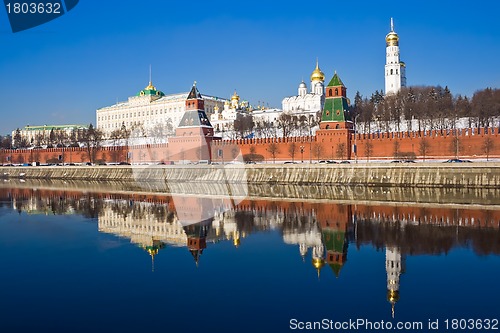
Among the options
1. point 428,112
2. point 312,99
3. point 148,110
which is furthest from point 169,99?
point 428,112

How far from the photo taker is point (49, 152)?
45062 mm

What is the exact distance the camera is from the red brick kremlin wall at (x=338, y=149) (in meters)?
26.3

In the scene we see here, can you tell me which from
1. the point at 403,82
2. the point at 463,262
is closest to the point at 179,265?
the point at 463,262

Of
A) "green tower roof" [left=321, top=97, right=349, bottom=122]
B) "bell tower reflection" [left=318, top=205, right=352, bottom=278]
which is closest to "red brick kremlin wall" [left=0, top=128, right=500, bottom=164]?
"green tower roof" [left=321, top=97, right=349, bottom=122]

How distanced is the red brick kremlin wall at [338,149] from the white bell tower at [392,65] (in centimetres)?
2641

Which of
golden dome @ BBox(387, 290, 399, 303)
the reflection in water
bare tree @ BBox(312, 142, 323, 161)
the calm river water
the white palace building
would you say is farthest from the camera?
the white palace building

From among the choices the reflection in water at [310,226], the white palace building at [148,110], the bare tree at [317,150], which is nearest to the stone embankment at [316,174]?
the bare tree at [317,150]

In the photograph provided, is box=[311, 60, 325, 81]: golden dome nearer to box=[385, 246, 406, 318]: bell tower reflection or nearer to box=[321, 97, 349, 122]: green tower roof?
box=[321, 97, 349, 122]: green tower roof

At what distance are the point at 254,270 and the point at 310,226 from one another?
16.6ft

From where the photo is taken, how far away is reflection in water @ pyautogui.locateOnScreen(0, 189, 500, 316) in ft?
37.2

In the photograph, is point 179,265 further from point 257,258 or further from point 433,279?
point 433,279

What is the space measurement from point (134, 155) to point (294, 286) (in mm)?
32210

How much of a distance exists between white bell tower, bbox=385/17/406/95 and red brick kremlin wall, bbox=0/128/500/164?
26.4 meters

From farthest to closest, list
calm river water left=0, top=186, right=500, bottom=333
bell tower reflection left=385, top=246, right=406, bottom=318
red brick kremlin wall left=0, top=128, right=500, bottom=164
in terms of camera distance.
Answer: red brick kremlin wall left=0, top=128, right=500, bottom=164, bell tower reflection left=385, top=246, right=406, bottom=318, calm river water left=0, top=186, right=500, bottom=333
